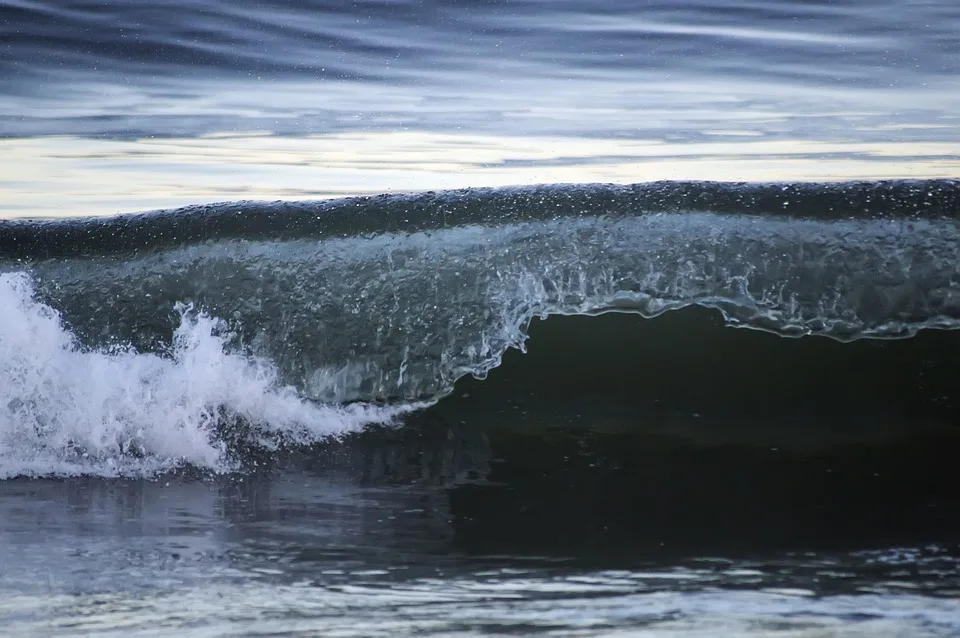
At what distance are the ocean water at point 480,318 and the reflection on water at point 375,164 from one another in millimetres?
29

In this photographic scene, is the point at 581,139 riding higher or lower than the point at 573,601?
higher

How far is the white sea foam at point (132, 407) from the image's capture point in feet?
13.9

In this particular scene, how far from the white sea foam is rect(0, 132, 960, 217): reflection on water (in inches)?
50.9

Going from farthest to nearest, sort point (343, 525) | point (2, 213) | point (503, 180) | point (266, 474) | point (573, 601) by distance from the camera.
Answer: point (2, 213), point (503, 180), point (266, 474), point (343, 525), point (573, 601)

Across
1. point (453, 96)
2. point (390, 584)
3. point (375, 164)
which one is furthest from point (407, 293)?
point (453, 96)

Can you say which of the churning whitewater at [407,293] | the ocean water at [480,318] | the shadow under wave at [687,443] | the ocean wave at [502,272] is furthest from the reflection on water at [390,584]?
the ocean wave at [502,272]

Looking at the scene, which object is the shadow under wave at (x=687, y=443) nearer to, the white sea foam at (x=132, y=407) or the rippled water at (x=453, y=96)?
the white sea foam at (x=132, y=407)

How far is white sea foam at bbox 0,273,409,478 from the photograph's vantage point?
13.9 feet

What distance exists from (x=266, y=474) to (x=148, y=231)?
7.00ft

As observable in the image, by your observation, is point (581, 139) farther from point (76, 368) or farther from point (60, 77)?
point (60, 77)

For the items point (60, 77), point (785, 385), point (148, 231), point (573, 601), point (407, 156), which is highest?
point (60, 77)

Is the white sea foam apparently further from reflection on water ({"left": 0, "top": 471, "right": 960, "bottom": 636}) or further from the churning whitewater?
reflection on water ({"left": 0, "top": 471, "right": 960, "bottom": 636})

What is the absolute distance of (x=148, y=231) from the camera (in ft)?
18.6

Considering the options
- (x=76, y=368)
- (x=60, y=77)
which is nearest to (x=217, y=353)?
(x=76, y=368)
